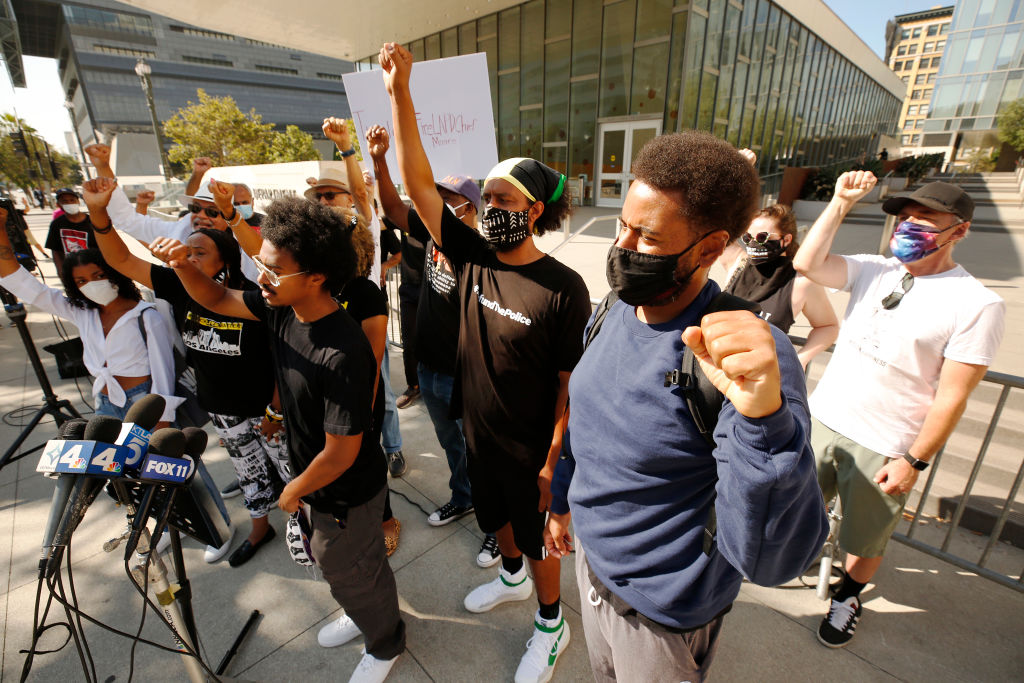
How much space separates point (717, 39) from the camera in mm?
15109

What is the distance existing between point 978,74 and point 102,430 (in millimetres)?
65428

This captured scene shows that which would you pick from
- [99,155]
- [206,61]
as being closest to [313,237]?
[99,155]

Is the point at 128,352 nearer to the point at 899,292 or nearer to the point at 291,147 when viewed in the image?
the point at 899,292

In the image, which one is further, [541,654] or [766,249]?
[766,249]

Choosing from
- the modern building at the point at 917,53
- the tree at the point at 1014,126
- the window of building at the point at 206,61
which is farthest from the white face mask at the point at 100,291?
the modern building at the point at 917,53

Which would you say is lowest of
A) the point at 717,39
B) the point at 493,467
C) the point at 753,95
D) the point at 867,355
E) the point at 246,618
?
the point at 246,618

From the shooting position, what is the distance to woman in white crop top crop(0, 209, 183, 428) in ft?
9.07

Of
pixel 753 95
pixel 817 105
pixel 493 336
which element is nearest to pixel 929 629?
pixel 493 336

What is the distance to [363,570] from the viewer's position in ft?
6.67

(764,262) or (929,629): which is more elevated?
(764,262)

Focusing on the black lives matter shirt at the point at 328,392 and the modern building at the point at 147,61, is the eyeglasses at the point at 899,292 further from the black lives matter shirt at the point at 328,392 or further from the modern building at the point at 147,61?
the modern building at the point at 147,61

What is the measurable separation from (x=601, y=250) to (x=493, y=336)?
8800mm

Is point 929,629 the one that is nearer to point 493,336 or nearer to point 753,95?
point 493,336

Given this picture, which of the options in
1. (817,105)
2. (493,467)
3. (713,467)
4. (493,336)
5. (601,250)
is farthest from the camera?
(817,105)
